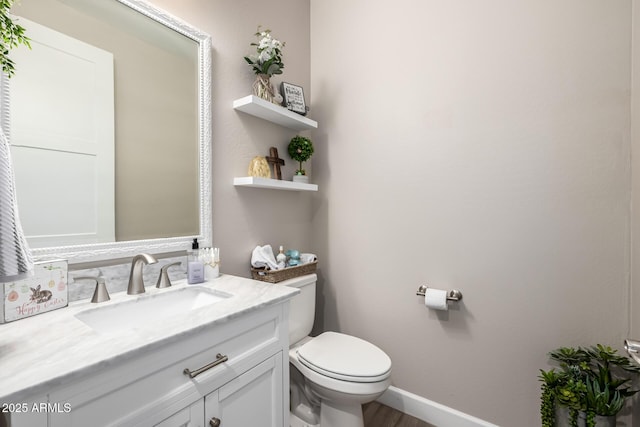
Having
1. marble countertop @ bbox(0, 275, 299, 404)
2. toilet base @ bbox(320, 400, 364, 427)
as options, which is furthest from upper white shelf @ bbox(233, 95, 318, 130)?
toilet base @ bbox(320, 400, 364, 427)

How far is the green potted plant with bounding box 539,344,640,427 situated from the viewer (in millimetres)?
1076

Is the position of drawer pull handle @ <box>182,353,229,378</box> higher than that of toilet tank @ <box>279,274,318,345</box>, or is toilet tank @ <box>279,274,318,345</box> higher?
drawer pull handle @ <box>182,353,229,378</box>

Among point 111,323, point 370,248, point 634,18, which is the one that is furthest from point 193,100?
point 634,18

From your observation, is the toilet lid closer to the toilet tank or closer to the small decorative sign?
the toilet tank

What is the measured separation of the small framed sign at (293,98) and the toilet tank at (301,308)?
100 cm

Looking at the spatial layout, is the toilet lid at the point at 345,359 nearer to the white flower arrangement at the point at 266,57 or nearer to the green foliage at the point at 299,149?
the green foliage at the point at 299,149

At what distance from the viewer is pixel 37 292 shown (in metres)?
0.84

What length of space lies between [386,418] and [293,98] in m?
1.94

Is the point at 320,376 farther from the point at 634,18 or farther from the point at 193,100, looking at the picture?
the point at 634,18

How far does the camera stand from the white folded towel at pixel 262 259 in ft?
5.00

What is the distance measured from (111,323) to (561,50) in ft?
6.84

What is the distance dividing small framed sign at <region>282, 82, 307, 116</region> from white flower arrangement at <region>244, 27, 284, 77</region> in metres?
0.17

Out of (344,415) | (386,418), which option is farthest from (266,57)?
(386,418)

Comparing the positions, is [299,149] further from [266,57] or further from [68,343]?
[68,343]
